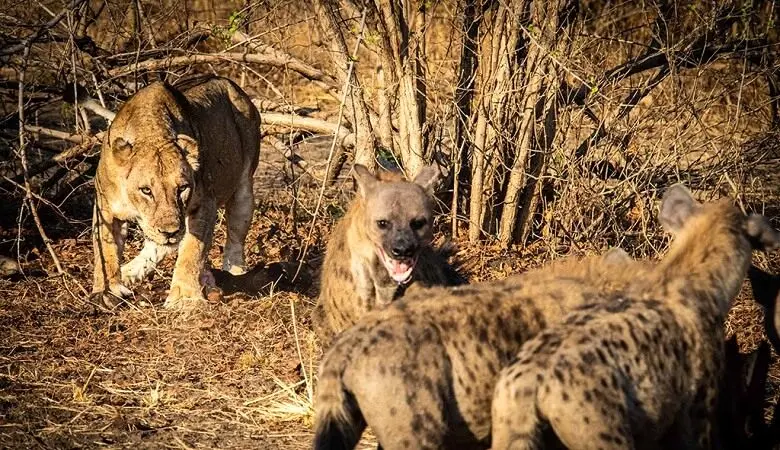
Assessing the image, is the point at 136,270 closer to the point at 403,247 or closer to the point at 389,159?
the point at 389,159

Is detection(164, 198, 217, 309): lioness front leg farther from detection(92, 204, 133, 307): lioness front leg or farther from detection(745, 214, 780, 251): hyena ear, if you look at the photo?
detection(745, 214, 780, 251): hyena ear

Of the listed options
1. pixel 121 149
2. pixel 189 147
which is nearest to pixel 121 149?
pixel 121 149

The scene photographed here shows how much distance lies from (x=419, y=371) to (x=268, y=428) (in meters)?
2.02

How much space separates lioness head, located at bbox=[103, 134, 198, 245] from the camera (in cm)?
902

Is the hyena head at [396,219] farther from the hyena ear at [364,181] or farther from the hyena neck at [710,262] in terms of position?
the hyena neck at [710,262]

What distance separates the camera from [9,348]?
8156 millimetres

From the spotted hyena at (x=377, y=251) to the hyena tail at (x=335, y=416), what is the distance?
5.43 ft

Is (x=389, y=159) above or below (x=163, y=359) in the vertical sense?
above

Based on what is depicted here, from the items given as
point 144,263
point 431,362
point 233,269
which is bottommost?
point 233,269

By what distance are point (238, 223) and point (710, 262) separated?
5.41 metres

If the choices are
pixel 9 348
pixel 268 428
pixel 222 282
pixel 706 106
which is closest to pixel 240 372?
pixel 268 428

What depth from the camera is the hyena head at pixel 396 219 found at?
270 inches

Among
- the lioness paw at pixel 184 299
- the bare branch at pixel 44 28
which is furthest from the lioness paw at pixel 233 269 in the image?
the bare branch at pixel 44 28

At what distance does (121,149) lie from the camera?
9.11 m
